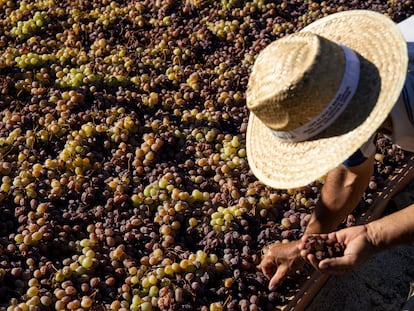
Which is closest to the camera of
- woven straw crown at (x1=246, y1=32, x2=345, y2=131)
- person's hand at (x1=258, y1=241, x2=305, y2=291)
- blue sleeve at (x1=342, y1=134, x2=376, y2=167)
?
woven straw crown at (x1=246, y1=32, x2=345, y2=131)

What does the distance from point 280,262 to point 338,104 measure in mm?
931

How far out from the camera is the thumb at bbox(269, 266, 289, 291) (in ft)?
7.95

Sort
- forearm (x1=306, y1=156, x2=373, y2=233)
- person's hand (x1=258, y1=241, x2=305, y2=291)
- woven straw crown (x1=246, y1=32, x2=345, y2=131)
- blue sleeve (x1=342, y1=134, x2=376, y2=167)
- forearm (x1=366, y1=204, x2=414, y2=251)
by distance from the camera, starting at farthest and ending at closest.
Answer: person's hand (x1=258, y1=241, x2=305, y2=291), forearm (x1=306, y1=156, x2=373, y2=233), blue sleeve (x1=342, y1=134, x2=376, y2=167), forearm (x1=366, y1=204, x2=414, y2=251), woven straw crown (x1=246, y1=32, x2=345, y2=131)

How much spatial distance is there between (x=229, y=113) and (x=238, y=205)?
2.49 ft

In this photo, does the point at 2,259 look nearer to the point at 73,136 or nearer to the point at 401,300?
the point at 73,136

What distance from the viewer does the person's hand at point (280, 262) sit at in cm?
240

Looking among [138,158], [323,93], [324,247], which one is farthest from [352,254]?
[138,158]

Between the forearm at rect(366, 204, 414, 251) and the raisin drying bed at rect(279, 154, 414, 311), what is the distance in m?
0.56

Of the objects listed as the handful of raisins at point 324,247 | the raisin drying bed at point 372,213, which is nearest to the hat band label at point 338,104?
the handful of raisins at point 324,247

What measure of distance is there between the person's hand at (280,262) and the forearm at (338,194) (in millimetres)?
143

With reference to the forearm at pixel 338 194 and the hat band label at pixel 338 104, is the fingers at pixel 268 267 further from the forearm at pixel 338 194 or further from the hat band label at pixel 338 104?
the hat band label at pixel 338 104

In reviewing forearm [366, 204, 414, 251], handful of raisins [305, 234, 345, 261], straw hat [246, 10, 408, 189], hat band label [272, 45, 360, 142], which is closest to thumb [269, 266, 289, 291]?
handful of raisins [305, 234, 345, 261]

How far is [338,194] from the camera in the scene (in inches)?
92.3

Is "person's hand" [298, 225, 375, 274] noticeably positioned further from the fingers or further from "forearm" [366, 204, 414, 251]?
the fingers
